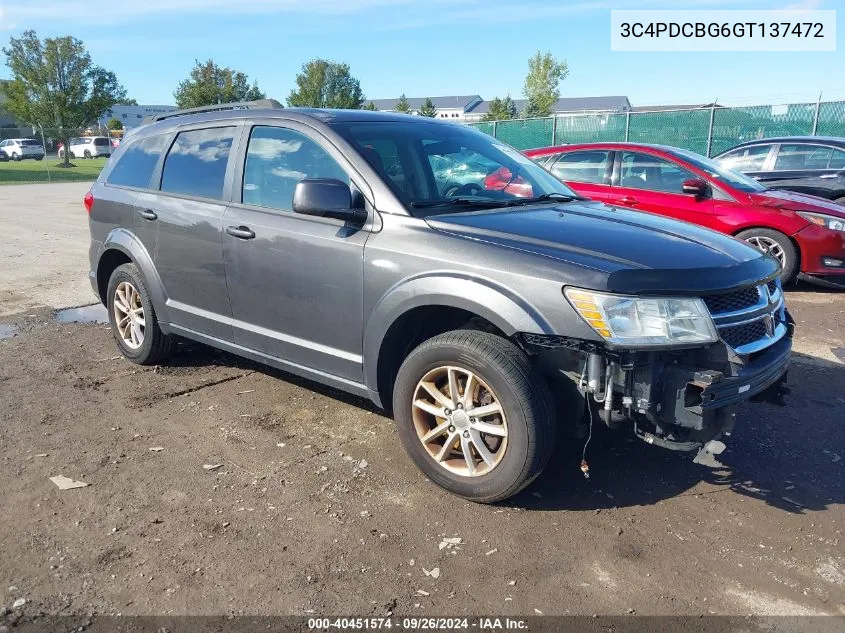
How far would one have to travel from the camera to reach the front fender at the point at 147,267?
5016mm

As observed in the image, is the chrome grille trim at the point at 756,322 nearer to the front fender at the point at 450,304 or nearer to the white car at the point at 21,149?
the front fender at the point at 450,304

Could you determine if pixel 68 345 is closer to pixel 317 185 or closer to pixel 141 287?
pixel 141 287

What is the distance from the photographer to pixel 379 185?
12.4 ft

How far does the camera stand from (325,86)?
59031mm

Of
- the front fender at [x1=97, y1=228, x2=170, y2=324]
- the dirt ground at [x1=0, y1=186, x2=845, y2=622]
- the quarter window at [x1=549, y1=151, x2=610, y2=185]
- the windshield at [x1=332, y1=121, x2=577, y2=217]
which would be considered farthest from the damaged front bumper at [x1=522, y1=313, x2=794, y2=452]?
the quarter window at [x1=549, y1=151, x2=610, y2=185]

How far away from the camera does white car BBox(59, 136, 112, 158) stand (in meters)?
55.4

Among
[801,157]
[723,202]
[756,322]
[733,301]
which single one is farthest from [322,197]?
[801,157]

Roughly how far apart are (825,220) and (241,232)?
21.6ft

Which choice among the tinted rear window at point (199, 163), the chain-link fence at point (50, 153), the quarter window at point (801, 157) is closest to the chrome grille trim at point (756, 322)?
the tinted rear window at point (199, 163)

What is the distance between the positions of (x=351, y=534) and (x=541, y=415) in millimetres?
1003

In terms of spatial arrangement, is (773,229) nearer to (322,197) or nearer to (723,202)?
(723,202)

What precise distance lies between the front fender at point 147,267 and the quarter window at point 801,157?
9.86 m

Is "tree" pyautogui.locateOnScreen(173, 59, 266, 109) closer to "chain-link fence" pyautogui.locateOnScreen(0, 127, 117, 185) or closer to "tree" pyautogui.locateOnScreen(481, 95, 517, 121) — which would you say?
"chain-link fence" pyautogui.locateOnScreen(0, 127, 117, 185)

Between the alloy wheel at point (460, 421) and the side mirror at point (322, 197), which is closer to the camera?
the alloy wheel at point (460, 421)
